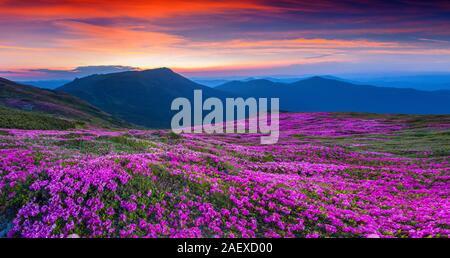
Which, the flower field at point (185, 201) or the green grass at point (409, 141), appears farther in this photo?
the green grass at point (409, 141)

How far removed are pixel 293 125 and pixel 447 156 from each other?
165 ft

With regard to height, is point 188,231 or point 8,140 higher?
point 8,140

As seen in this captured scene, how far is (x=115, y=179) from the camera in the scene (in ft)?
53.0

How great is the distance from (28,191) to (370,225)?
1660cm

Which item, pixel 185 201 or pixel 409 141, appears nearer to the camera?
pixel 185 201

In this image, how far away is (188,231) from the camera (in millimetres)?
13508

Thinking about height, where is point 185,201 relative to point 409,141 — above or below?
above

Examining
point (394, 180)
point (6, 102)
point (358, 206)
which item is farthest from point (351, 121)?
point (6, 102)

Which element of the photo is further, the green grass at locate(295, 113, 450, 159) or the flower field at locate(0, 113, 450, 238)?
the green grass at locate(295, 113, 450, 159)

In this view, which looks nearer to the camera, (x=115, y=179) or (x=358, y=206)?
(x=115, y=179)
